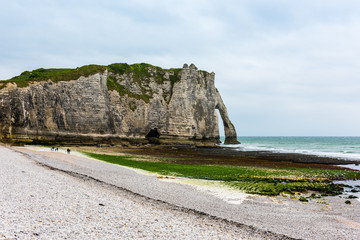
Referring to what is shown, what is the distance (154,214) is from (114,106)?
62151mm

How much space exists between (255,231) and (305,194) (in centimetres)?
928

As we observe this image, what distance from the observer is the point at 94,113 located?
2514 inches

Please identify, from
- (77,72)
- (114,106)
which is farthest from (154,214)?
(114,106)

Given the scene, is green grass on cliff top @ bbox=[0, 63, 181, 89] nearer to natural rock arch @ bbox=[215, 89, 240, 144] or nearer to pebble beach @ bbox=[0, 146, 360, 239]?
natural rock arch @ bbox=[215, 89, 240, 144]

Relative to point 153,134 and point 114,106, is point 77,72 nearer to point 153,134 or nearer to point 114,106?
point 114,106

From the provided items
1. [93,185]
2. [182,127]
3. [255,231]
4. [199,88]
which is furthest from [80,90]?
[255,231]

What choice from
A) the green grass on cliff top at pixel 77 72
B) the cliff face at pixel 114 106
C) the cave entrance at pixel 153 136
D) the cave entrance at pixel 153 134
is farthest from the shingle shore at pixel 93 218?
the cave entrance at pixel 153 134

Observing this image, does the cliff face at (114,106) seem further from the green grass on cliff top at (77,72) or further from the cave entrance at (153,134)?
the cave entrance at (153,134)

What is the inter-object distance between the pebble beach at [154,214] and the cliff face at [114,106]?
148 ft

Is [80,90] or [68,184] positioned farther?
[80,90]

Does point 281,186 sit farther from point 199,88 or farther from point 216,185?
point 199,88

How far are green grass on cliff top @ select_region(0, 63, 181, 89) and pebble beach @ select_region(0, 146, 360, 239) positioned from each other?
51.1m

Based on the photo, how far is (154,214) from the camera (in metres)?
10.1

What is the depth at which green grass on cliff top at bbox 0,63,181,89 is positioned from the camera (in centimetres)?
5995
